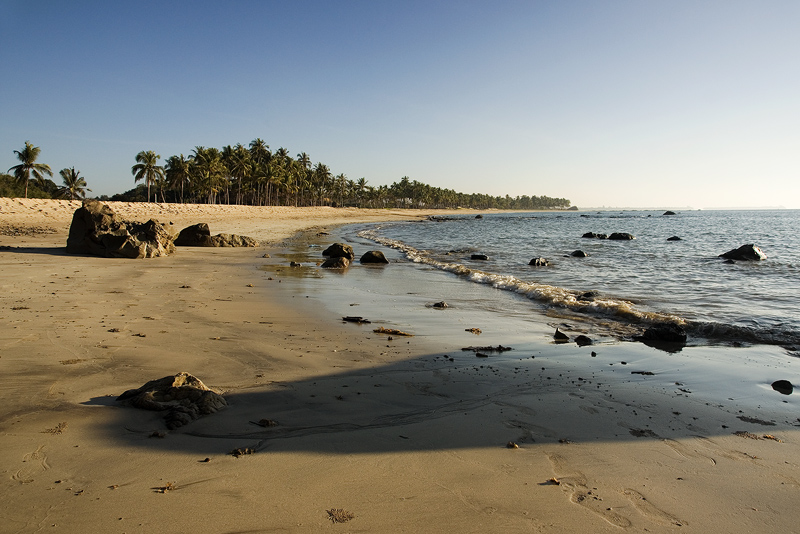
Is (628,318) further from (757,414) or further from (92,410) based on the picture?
(92,410)

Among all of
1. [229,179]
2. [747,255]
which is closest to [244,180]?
[229,179]

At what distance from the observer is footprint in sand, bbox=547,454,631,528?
8.55 feet

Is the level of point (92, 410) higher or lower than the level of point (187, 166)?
lower

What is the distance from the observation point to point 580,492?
2.85 m

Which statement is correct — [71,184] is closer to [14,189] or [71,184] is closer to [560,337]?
[14,189]

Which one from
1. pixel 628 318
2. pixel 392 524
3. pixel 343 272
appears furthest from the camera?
pixel 343 272

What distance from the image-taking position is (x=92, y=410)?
3.79m

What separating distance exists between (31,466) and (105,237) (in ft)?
48.3

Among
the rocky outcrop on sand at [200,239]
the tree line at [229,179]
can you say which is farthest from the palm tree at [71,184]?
the rocky outcrop on sand at [200,239]

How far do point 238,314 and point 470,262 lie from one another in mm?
13324

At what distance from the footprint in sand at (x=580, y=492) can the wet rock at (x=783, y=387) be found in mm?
3347

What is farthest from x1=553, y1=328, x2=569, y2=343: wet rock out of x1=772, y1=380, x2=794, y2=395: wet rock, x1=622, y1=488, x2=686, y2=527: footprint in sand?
x1=622, y1=488, x2=686, y2=527: footprint in sand

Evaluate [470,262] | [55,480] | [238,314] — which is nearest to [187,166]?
Result: [470,262]

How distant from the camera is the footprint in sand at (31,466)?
2.77m
